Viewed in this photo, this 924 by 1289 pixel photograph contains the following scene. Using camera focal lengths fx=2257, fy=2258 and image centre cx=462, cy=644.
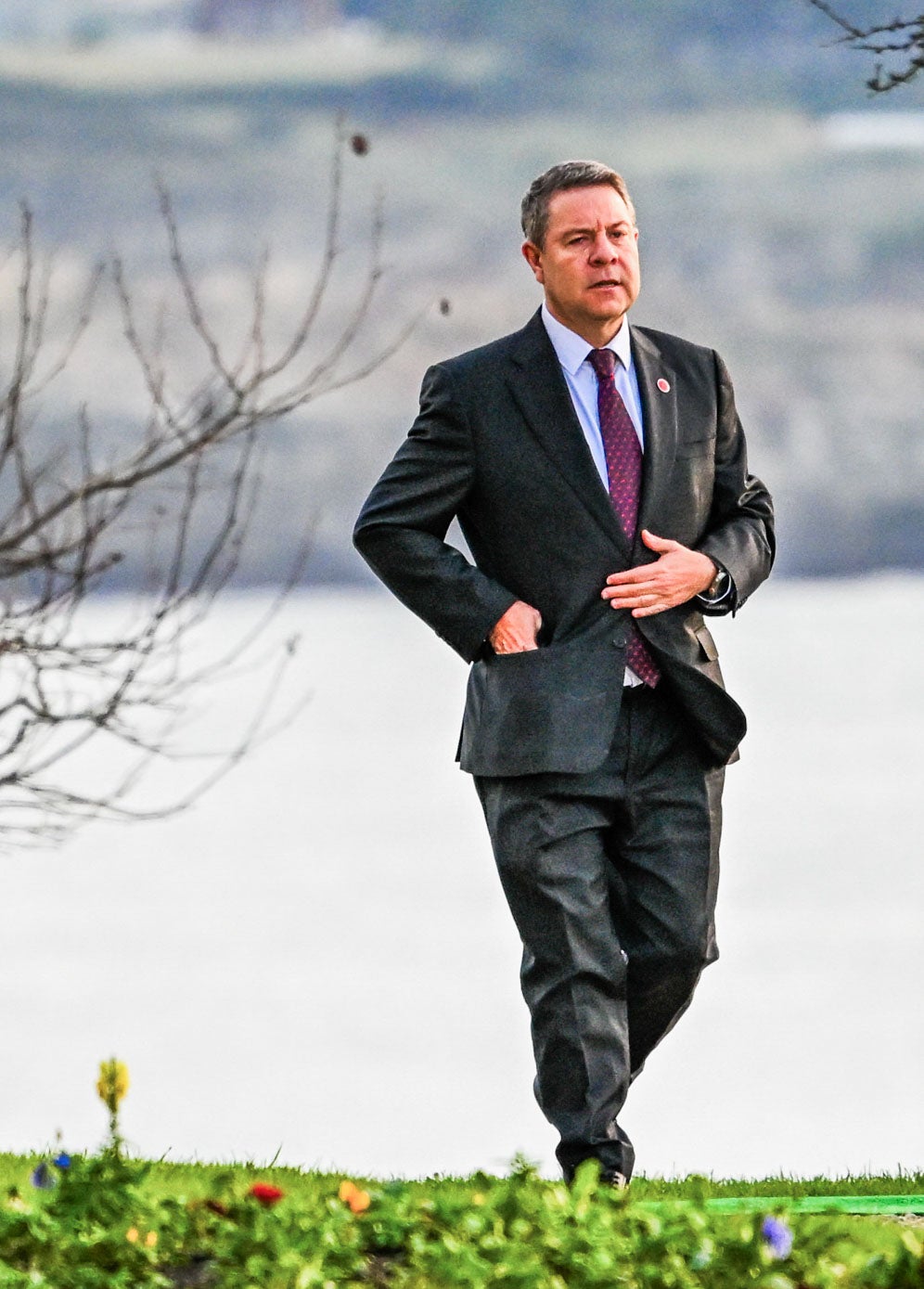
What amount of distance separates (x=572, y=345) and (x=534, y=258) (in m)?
0.23

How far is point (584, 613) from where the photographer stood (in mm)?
5242

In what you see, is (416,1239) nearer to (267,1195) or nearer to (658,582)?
(267,1195)

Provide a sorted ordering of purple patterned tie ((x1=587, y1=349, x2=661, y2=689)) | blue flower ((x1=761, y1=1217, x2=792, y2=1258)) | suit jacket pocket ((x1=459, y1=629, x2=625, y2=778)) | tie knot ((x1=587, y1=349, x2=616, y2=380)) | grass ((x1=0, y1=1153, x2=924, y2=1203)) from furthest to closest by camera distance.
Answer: grass ((x1=0, y1=1153, x2=924, y2=1203)) < tie knot ((x1=587, y1=349, x2=616, y2=380)) < purple patterned tie ((x1=587, y1=349, x2=661, y2=689)) < suit jacket pocket ((x1=459, y1=629, x2=625, y2=778)) < blue flower ((x1=761, y1=1217, x2=792, y2=1258))

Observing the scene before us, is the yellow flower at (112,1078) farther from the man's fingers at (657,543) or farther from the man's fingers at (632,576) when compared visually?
the man's fingers at (657,543)

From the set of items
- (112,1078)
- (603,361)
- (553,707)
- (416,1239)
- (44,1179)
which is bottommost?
(416,1239)

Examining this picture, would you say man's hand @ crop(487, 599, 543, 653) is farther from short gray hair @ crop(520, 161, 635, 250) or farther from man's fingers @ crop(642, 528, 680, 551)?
short gray hair @ crop(520, 161, 635, 250)

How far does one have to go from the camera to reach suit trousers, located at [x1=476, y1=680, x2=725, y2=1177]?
5160mm

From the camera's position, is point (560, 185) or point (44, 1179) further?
point (560, 185)

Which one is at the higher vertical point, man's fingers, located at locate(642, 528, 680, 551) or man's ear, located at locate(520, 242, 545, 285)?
man's ear, located at locate(520, 242, 545, 285)

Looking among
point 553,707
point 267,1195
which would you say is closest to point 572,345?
point 553,707

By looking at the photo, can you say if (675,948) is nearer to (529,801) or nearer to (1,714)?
(529,801)

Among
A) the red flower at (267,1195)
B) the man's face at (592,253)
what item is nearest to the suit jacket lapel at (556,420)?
the man's face at (592,253)

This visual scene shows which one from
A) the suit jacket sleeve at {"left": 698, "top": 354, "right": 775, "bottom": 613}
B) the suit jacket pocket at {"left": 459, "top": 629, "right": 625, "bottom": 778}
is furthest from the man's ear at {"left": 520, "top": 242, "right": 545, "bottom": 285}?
the suit jacket pocket at {"left": 459, "top": 629, "right": 625, "bottom": 778}

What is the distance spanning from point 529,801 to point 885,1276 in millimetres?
1590
